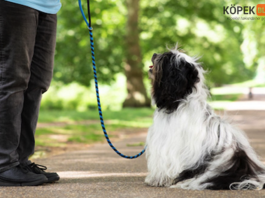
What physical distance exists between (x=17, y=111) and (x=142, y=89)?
17.1 meters

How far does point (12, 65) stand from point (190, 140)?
69.6 inches

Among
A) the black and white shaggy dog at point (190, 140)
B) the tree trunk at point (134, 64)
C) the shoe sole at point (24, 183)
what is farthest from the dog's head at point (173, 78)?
the tree trunk at point (134, 64)

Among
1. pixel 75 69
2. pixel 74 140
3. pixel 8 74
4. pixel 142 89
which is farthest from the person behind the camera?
pixel 142 89

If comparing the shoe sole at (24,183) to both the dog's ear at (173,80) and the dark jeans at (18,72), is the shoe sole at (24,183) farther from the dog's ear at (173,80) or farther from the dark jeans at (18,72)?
the dog's ear at (173,80)

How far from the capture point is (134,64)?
A: 2098cm

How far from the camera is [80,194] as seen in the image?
3.70m

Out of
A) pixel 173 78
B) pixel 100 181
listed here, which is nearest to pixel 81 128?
pixel 100 181

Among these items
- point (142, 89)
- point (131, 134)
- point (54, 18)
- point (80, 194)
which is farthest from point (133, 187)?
point (142, 89)

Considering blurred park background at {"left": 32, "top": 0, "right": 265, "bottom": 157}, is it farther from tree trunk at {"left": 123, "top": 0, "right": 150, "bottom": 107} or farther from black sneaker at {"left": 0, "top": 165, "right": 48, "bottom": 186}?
black sneaker at {"left": 0, "top": 165, "right": 48, "bottom": 186}

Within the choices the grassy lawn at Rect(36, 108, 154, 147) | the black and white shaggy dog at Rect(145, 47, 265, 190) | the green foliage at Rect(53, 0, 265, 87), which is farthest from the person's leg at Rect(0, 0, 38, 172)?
the green foliage at Rect(53, 0, 265, 87)

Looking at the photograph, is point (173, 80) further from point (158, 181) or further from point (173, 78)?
point (158, 181)

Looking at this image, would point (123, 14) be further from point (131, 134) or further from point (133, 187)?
point (133, 187)

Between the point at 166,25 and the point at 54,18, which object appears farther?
the point at 166,25

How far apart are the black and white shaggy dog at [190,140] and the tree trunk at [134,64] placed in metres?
16.2
